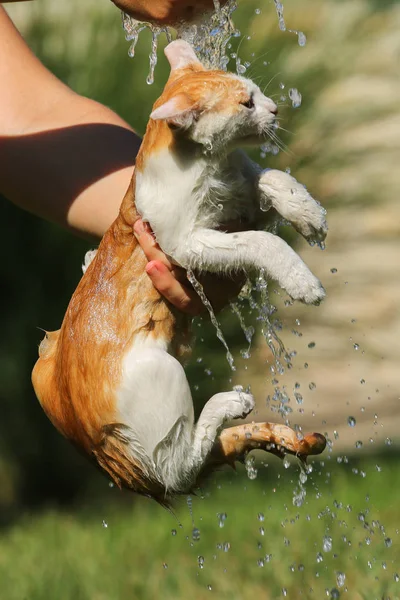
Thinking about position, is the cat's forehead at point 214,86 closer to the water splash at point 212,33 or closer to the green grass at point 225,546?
the water splash at point 212,33

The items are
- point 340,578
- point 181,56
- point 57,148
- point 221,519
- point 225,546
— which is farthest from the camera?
point 221,519

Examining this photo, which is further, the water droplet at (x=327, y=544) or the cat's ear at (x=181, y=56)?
the water droplet at (x=327, y=544)

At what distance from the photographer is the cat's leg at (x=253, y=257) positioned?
8.81 feet

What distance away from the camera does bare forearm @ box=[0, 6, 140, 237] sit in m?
3.52

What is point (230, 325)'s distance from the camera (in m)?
6.04

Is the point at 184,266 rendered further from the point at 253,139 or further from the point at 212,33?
the point at 212,33

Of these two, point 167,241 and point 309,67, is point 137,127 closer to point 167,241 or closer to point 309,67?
point 309,67

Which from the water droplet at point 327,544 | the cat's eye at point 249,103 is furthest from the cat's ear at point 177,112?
the water droplet at point 327,544

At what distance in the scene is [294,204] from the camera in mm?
2814

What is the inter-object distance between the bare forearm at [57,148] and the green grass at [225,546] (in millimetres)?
1879

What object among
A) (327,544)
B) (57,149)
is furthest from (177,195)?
(327,544)

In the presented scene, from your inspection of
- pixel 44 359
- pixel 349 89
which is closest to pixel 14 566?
pixel 44 359

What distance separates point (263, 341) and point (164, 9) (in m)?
3.48

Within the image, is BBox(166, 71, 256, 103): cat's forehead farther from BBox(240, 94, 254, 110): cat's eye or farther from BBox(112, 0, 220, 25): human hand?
BBox(112, 0, 220, 25): human hand
